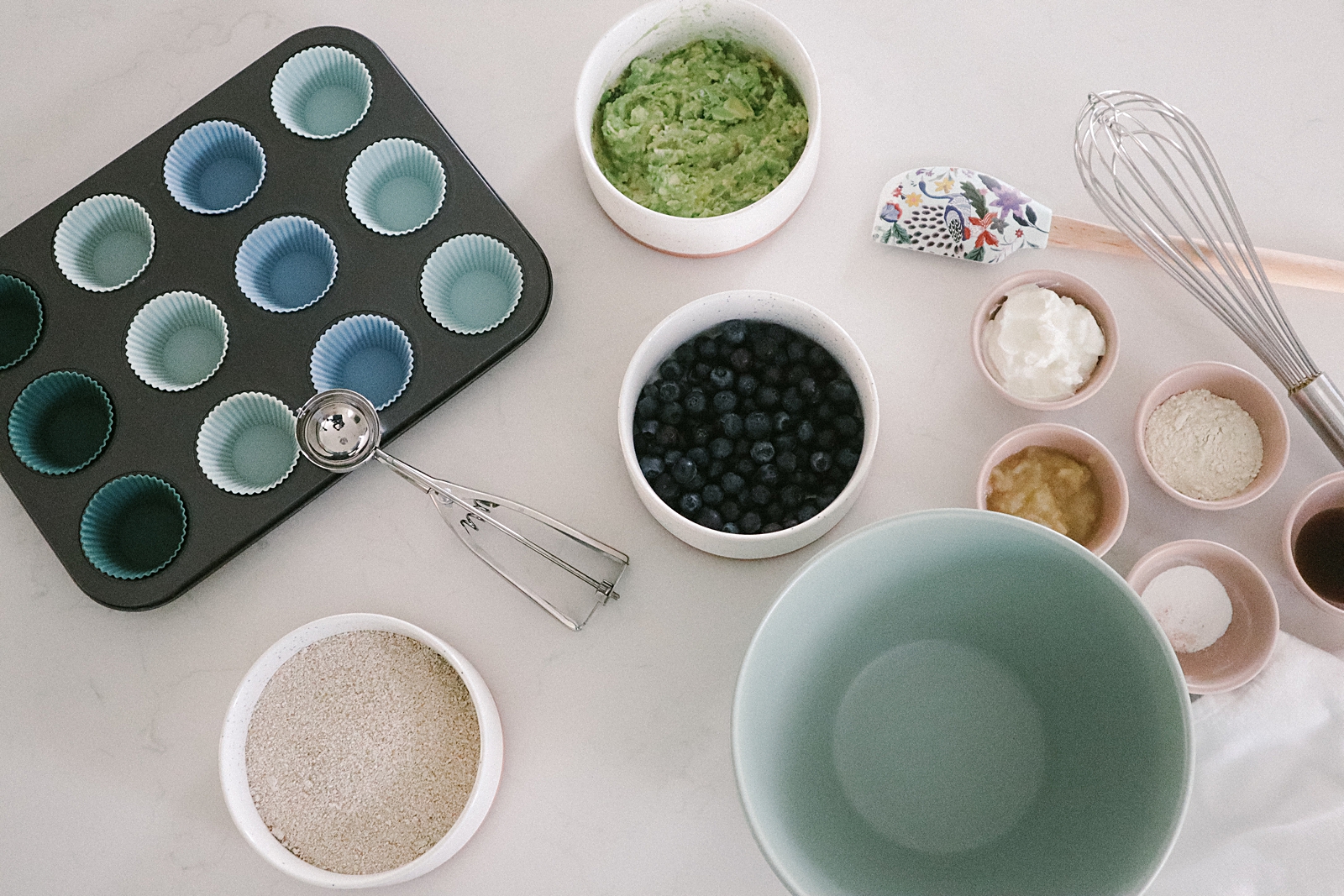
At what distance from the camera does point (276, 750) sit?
2.87ft

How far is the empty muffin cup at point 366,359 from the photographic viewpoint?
0.93 metres

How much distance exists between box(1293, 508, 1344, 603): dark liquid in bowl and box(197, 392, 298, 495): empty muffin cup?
985 millimetres

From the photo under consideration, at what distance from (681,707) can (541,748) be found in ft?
0.48

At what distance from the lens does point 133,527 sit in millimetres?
959

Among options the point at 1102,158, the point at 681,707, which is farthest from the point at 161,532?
the point at 1102,158

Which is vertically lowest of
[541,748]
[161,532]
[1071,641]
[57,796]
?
[1071,641]

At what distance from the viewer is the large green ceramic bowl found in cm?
65

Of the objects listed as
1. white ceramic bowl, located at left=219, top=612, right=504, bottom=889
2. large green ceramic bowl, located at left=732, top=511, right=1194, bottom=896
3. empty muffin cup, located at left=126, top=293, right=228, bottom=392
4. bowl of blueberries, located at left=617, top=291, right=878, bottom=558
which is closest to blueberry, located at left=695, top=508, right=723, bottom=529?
bowl of blueberries, located at left=617, top=291, right=878, bottom=558

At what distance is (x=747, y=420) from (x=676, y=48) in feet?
1.38

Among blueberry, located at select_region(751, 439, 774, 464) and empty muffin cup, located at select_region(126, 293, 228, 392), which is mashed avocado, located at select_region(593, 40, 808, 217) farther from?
empty muffin cup, located at select_region(126, 293, 228, 392)

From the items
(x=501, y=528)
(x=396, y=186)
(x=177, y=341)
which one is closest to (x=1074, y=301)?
(x=501, y=528)

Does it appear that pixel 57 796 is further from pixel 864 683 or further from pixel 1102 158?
pixel 1102 158

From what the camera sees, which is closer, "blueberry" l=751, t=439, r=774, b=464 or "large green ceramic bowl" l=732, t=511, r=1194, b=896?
"large green ceramic bowl" l=732, t=511, r=1194, b=896

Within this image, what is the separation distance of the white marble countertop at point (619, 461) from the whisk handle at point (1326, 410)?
0.06m
